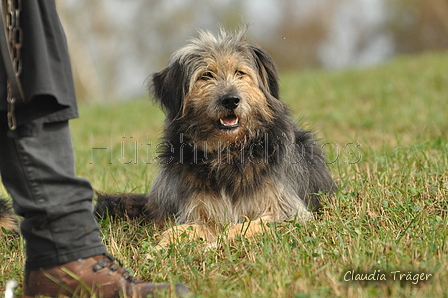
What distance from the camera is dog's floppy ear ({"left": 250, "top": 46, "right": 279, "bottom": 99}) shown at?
3.89m

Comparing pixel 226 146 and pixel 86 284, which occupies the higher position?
pixel 226 146

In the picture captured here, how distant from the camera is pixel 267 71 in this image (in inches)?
155

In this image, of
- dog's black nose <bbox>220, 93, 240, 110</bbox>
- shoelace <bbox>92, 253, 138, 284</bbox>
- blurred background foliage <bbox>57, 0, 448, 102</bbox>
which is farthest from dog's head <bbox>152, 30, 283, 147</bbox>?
blurred background foliage <bbox>57, 0, 448, 102</bbox>

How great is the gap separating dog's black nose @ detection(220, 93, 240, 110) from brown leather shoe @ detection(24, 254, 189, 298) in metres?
1.50

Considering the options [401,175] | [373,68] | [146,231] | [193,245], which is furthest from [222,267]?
[373,68]

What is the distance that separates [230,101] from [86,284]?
5.48 ft

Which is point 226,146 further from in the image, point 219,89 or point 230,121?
point 219,89

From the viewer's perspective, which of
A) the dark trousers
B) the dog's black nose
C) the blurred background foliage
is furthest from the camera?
the blurred background foliage

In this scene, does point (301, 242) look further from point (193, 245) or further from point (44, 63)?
point (44, 63)

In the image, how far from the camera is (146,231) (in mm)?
3635

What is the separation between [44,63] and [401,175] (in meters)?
2.93

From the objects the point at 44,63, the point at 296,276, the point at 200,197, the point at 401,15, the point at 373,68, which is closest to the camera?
the point at 44,63

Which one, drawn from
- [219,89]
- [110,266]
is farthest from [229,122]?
[110,266]

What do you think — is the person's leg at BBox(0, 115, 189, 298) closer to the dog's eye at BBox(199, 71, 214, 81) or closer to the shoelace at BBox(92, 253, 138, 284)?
the shoelace at BBox(92, 253, 138, 284)
